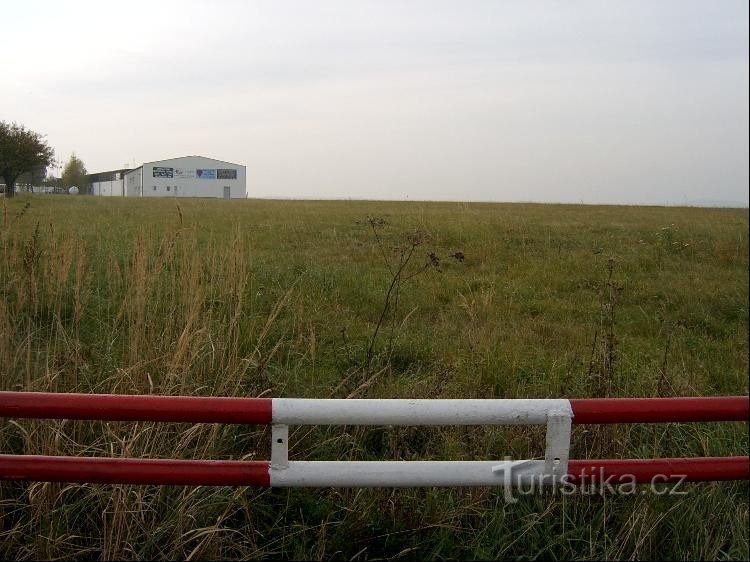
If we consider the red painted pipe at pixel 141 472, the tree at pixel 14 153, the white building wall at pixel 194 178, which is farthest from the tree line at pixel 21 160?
the red painted pipe at pixel 141 472

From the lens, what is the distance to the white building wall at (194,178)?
17328 mm

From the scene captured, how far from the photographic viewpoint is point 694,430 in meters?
3.90

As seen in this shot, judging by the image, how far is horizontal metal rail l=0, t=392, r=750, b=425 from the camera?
2312mm

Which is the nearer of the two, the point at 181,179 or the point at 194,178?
the point at 181,179

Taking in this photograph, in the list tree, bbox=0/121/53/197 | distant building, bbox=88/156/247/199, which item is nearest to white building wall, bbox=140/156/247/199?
distant building, bbox=88/156/247/199

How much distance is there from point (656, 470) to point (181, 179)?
22970 mm

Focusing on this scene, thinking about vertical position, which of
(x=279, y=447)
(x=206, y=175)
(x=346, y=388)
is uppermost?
(x=206, y=175)

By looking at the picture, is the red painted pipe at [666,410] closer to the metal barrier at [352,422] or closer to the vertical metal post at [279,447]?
the metal barrier at [352,422]

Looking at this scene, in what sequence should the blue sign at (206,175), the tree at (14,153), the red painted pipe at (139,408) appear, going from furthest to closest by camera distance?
1. the blue sign at (206,175)
2. the tree at (14,153)
3. the red painted pipe at (139,408)

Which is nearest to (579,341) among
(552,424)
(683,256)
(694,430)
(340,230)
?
(694,430)

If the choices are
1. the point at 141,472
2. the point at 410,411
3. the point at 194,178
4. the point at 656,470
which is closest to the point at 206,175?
the point at 194,178

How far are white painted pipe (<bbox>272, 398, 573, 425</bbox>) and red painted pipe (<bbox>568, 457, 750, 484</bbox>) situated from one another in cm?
25

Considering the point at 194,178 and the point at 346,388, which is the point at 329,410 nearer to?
the point at 346,388

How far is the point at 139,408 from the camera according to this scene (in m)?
2.31
